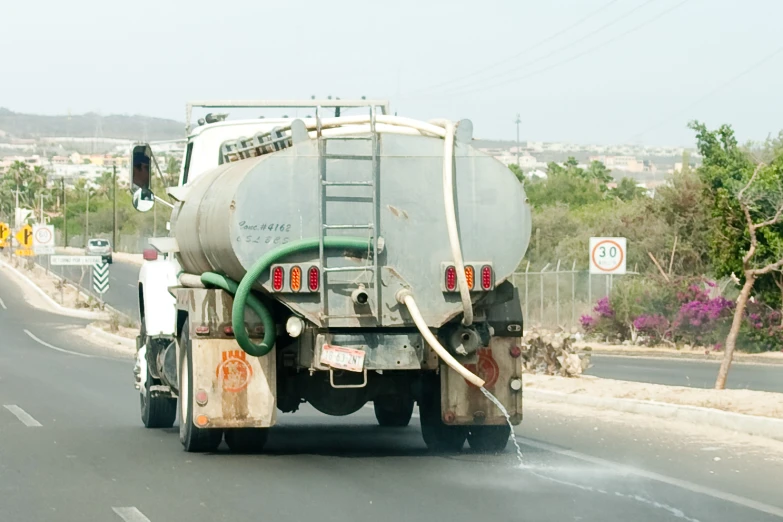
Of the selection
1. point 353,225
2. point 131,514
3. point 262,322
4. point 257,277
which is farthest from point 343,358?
point 131,514

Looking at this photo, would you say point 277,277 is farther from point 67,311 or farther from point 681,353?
point 67,311

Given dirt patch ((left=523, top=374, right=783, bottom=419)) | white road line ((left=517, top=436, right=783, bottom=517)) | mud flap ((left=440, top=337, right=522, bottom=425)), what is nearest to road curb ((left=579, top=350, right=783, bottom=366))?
dirt patch ((left=523, top=374, right=783, bottom=419))

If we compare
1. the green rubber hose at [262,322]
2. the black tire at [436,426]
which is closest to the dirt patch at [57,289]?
the black tire at [436,426]

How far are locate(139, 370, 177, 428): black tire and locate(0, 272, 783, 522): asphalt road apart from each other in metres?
0.19

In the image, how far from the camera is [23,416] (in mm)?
16328

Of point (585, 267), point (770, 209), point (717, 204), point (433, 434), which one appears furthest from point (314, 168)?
point (585, 267)

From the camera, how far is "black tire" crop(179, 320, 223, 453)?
458 inches

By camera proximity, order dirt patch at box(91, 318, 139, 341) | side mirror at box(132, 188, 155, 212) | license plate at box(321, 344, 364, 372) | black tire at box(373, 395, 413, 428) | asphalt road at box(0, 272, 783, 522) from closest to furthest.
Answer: asphalt road at box(0, 272, 783, 522) → license plate at box(321, 344, 364, 372) → side mirror at box(132, 188, 155, 212) → black tire at box(373, 395, 413, 428) → dirt patch at box(91, 318, 139, 341)

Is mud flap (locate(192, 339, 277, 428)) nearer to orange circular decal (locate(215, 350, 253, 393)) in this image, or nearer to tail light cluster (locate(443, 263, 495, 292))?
orange circular decal (locate(215, 350, 253, 393))

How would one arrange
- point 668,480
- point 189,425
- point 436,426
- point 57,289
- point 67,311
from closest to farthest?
1. point 668,480
2. point 189,425
3. point 436,426
4. point 67,311
5. point 57,289

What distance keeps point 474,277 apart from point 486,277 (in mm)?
113

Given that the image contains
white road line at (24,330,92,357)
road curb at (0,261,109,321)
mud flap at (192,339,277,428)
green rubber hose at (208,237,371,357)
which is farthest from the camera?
road curb at (0,261,109,321)

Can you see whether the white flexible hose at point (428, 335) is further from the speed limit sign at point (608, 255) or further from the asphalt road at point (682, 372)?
the speed limit sign at point (608, 255)

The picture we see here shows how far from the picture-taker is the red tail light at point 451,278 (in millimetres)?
10906
